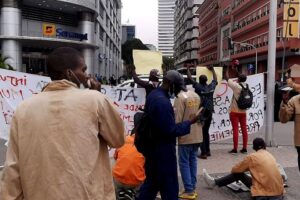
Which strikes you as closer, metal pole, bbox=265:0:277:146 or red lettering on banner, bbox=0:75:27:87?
red lettering on banner, bbox=0:75:27:87

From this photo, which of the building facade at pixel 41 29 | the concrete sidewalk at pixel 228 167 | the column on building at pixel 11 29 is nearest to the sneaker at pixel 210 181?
the concrete sidewalk at pixel 228 167

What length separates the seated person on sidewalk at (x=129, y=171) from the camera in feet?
17.7

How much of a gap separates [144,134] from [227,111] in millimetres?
5643

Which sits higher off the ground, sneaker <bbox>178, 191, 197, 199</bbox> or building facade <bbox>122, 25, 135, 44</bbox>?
building facade <bbox>122, 25, 135, 44</bbox>

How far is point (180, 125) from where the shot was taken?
4402mm

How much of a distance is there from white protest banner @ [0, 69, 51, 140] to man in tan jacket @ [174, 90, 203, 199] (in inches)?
121

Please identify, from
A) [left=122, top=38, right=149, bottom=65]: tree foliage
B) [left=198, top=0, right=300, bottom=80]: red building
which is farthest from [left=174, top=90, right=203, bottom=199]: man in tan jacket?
[left=122, top=38, right=149, bottom=65]: tree foliage

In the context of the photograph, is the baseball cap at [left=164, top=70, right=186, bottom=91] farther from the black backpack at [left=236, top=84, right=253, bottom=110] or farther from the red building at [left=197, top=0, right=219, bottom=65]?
the red building at [left=197, top=0, right=219, bottom=65]

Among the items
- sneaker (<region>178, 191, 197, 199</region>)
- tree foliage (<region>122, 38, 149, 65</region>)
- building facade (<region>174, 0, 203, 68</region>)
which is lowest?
sneaker (<region>178, 191, 197, 199</region>)

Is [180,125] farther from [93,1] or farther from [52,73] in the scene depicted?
[93,1]

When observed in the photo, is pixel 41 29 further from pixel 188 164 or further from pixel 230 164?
pixel 188 164

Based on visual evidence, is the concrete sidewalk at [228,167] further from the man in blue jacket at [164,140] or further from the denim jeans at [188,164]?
the man in blue jacket at [164,140]

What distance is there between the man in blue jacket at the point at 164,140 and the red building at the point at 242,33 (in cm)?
3038

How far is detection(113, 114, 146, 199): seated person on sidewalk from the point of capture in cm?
538
